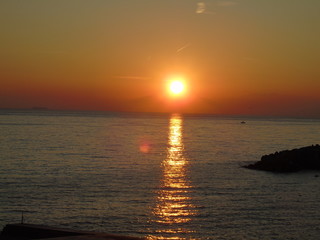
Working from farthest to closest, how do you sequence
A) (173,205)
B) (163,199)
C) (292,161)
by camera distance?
1. (292,161)
2. (163,199)
3. (173,205)

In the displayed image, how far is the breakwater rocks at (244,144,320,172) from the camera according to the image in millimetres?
49500

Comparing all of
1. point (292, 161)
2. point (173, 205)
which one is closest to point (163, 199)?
point (173, 205)

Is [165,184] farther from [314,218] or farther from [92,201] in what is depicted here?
[314,218]

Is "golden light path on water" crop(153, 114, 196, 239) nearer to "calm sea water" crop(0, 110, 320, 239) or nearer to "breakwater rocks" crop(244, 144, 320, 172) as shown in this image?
"calm sea water" crop(0, 110, 320, 239)

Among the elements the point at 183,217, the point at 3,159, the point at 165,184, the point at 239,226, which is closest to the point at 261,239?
the point at 239,226

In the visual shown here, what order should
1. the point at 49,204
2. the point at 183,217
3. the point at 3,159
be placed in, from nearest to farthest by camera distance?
the point at 183,217
the point at 49,204
the point at 3,159

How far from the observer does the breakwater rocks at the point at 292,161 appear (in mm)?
49500

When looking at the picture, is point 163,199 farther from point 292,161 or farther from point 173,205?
point 292,161

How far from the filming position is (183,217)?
25453mm

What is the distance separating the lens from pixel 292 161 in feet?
168

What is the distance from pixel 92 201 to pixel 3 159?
28974mm

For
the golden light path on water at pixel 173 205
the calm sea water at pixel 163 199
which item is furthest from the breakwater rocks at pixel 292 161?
the golden light path on water at pixel 173 205

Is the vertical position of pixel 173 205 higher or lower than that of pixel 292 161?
lower

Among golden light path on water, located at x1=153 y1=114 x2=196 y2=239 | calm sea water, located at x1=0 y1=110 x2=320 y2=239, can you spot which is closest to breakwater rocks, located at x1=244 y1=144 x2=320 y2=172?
calm sea water, located at x1=0 y1=110 x2=320 y2=239
